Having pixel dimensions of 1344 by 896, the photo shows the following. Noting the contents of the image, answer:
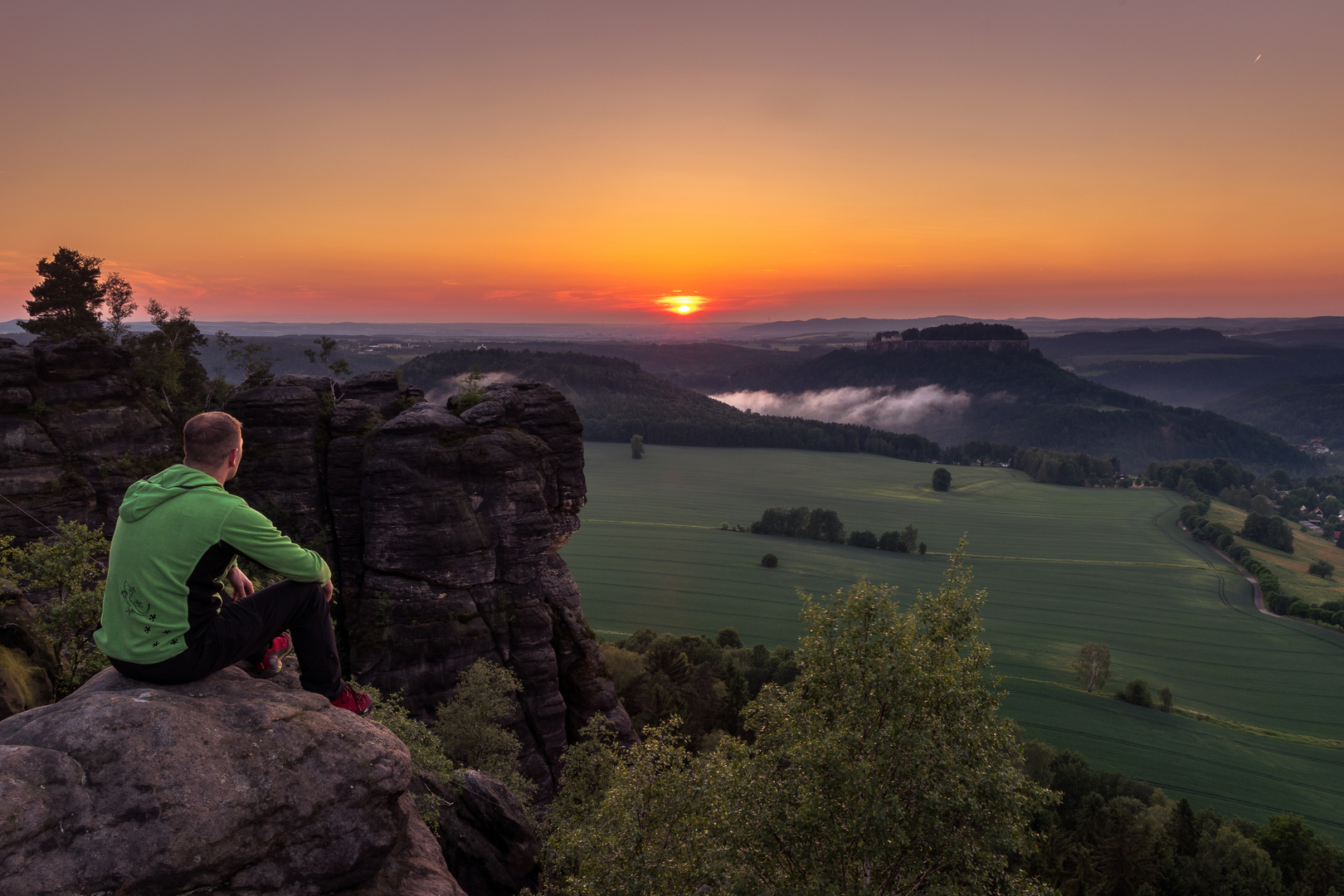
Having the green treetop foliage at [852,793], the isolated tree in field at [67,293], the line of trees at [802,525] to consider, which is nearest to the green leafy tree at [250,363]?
the isolated tree in field at [67,293]

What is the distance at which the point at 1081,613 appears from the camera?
119 m

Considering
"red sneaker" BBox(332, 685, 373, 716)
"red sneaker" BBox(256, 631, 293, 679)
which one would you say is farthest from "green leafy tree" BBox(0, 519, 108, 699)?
"red sneaker" BBox(332, 685, 373, 716)

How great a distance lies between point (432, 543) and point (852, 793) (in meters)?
32.4

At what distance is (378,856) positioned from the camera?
26.7ft

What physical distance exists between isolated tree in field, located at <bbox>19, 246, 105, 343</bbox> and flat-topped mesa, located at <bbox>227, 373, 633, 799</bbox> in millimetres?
21683

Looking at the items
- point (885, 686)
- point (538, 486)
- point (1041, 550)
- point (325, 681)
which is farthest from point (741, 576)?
point (325, 681)

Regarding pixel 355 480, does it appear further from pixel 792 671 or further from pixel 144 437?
pixel 792 671

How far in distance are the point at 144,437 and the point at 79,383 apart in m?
4.59

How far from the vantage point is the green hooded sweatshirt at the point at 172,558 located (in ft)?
22.3

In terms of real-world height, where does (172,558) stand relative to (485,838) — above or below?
above

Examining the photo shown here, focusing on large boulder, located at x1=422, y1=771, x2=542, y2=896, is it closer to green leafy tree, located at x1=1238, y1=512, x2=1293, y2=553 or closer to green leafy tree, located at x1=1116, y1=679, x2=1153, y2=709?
green leafy tree, located at x1=1116, y1=679, x2=1153, y2=709

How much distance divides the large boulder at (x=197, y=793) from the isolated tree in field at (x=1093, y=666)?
106 m

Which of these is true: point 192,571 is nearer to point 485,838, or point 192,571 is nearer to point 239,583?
point 239,583

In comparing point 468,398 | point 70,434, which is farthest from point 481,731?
point 70,434
